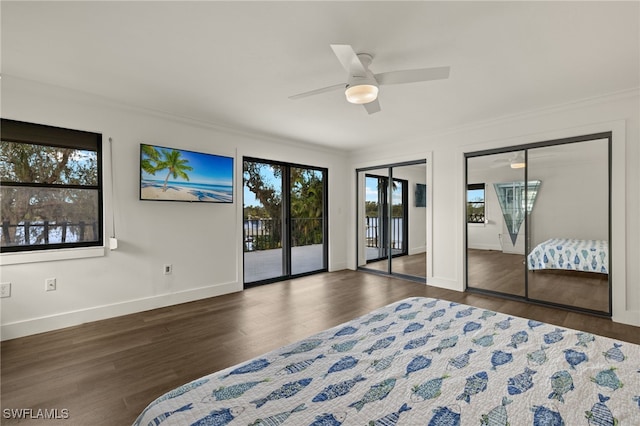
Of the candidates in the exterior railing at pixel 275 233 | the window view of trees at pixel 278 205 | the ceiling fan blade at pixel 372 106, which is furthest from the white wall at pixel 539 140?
the ceiling fan blade at pixel 372 106

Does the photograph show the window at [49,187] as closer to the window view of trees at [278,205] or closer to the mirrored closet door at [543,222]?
the window view of trees at [278,205]

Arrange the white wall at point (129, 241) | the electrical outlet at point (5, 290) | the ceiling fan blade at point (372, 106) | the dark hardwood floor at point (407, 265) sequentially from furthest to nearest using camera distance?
the dark hardwood floor at point (407, 265) < the white wall at point (129, 241) < the electrical outlet at point (5, 290) < the ceiling fan blade at point (372, 106)

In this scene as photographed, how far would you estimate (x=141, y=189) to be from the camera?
3.61 meters

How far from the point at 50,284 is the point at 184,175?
1.82 metres

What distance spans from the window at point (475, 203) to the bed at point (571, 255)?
0.83 meters

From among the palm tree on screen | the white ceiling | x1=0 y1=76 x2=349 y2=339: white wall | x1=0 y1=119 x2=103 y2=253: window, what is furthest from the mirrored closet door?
x1=0 y1=119 x2=103 y2=253: window

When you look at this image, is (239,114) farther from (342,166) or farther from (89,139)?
(342,166)

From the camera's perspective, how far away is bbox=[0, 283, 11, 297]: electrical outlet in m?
2.84

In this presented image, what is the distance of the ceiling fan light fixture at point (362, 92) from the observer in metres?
2.32

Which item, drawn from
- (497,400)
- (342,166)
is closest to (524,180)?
(342,166)

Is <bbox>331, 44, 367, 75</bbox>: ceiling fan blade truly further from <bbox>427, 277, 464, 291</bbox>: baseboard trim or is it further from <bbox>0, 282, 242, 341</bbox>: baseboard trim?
<bbox>427, 277, 464, 291</bbox>: baseboard trim

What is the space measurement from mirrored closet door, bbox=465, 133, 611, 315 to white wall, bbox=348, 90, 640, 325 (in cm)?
10

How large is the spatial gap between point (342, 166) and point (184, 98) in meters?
3.55

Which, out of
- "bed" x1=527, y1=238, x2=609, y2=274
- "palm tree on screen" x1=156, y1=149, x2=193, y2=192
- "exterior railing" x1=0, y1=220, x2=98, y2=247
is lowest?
"bed" x1=527, y1=238, x2=609, y2=274
